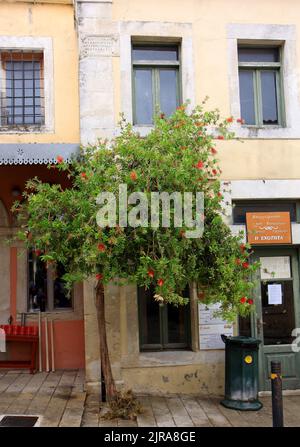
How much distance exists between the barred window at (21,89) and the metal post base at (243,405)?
579 centimetres

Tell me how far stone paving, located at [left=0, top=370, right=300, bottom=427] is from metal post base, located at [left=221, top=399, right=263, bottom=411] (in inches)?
2.5

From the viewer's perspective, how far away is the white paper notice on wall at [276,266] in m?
8.05

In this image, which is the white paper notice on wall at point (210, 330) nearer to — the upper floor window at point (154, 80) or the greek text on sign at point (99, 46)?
the upper floor window at point (154, 80)

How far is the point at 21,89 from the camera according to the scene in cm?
914

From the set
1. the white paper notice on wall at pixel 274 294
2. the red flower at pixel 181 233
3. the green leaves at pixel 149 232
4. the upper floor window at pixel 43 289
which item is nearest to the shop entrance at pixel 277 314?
the white paper notice on wall at pixel 274 294

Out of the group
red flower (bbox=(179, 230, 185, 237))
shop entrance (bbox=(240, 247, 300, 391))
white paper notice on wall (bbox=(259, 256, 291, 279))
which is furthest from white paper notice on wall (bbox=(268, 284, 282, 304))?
A: red flower (bbox=(179, 230, 185, 237))

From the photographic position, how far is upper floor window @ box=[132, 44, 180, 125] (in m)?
8.07

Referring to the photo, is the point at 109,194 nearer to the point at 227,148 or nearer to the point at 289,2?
the point at 227,148

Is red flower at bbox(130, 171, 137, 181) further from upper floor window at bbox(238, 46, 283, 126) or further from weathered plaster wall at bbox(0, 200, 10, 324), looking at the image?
weathered plaster wall at bbox(0, 200, 10, 324)

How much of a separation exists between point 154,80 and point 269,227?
307cm

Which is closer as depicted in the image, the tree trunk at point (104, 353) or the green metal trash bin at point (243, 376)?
the tree trunk at point (104, 353)

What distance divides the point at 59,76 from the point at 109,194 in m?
4.48

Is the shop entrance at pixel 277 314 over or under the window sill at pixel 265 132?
under

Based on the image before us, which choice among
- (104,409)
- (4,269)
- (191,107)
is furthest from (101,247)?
(4,269)
